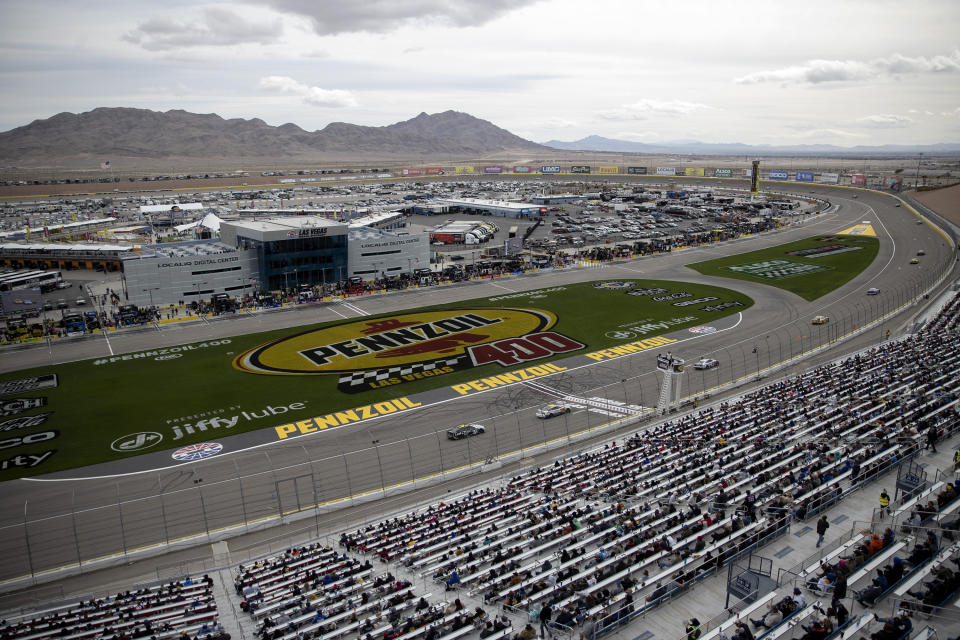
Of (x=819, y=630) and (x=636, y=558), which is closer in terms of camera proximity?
(x=819, y=630)

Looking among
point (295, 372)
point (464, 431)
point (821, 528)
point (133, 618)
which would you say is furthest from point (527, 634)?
point (295, 372)

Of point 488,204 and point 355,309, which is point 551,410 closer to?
point 355,309

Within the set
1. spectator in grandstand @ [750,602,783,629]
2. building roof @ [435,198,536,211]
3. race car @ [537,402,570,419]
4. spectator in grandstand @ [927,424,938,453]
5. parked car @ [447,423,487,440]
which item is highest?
building roof @ [435,198,536,211]

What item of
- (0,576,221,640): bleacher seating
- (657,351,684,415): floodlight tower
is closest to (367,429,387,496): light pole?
(0,576,221,640): bleacher seating

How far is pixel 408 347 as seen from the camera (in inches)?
2026

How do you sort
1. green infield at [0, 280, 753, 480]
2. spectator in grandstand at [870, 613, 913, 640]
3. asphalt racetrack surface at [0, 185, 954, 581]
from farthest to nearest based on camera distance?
green infield at [0, 280, 753, 480], asphalt racetrack surface at [0, 185, 954, 581], spectator in grandstand at [870, 613, 913, 640]

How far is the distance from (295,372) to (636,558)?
33.6 metres

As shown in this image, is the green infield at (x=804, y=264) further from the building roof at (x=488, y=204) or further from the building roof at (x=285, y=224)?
the building roof at (x=488, y=204)

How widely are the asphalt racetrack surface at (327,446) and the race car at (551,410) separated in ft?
1.82

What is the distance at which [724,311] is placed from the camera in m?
60.9

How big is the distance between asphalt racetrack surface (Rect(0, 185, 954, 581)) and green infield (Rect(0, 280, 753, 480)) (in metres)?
1.84

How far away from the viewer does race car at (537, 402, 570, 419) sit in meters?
37.4

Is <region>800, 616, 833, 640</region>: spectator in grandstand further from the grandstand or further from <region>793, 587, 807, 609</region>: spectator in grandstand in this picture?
<region>793, 587, 807, 609</region>: spectator in grandstand

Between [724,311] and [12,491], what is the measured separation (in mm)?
58022
